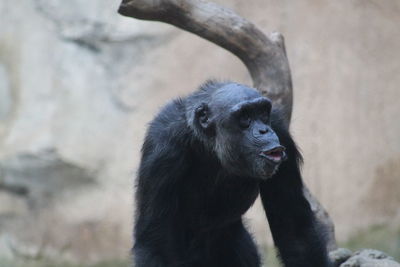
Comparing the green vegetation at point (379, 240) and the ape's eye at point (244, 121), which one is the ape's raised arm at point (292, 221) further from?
the green vegetation at point (379, 240)

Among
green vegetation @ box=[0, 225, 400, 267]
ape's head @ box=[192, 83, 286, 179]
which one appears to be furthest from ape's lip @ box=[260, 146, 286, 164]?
green vegetation @ box=[0, 225, 400, 267]

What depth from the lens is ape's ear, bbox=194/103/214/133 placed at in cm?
538

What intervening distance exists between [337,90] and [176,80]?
2.03 metres

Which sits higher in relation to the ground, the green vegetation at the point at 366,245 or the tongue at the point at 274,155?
the green vegetation at the point at 366,245

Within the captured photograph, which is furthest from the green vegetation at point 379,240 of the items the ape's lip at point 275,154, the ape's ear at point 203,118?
the ape's lip at point 275,154

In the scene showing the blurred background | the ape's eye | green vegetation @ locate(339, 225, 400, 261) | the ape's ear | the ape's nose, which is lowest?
the ape's nose

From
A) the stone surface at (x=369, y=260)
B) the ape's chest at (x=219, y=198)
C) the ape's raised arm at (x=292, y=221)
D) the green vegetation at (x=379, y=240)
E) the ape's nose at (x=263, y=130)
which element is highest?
the green vegetation at (x=379, y=240)

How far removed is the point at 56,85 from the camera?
1026 centimetres

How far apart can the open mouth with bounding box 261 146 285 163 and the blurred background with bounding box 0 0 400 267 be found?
506 centimetres

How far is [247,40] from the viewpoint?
6359mm

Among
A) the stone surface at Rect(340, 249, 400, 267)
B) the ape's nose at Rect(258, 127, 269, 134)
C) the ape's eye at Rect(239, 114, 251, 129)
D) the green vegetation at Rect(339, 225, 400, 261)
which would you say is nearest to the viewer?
the ape's nose at Rect(258, 127, 269, 134)

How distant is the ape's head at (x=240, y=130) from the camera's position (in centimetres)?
502

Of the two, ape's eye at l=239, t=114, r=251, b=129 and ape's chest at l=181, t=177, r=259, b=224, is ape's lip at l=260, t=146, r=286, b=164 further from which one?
ape's chest at l=181, t=177, r=259, b=224

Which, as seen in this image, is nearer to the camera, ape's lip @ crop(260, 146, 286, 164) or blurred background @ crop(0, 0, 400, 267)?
ape's lip @ crop(260, 146, 286, 164)
